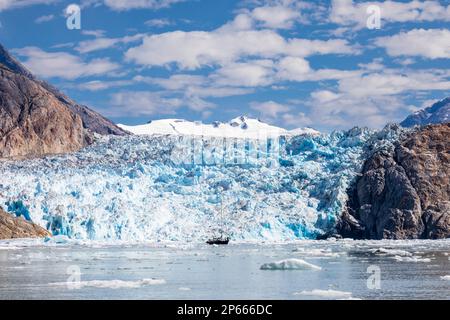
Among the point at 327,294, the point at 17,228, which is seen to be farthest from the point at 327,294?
the point at 17,228

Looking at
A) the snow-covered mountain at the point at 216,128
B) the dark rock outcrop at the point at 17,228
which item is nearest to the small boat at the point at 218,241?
the dark rock outcrop at the point at 17,228

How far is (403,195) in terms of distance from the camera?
63094mm

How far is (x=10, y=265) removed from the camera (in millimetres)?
32594

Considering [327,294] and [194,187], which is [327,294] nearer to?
[327,294]

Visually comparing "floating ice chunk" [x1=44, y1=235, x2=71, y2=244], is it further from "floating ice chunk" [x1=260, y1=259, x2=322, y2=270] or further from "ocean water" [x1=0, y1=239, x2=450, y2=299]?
"floating ice chunk" [x1=260, y1=259, x2=322, y2=270]

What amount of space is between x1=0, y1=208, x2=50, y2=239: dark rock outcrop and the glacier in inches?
30.4

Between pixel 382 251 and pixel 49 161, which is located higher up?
pixel 49 161

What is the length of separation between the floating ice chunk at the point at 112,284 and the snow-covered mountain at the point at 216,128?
122m

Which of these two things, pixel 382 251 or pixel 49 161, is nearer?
pixel 382 251
